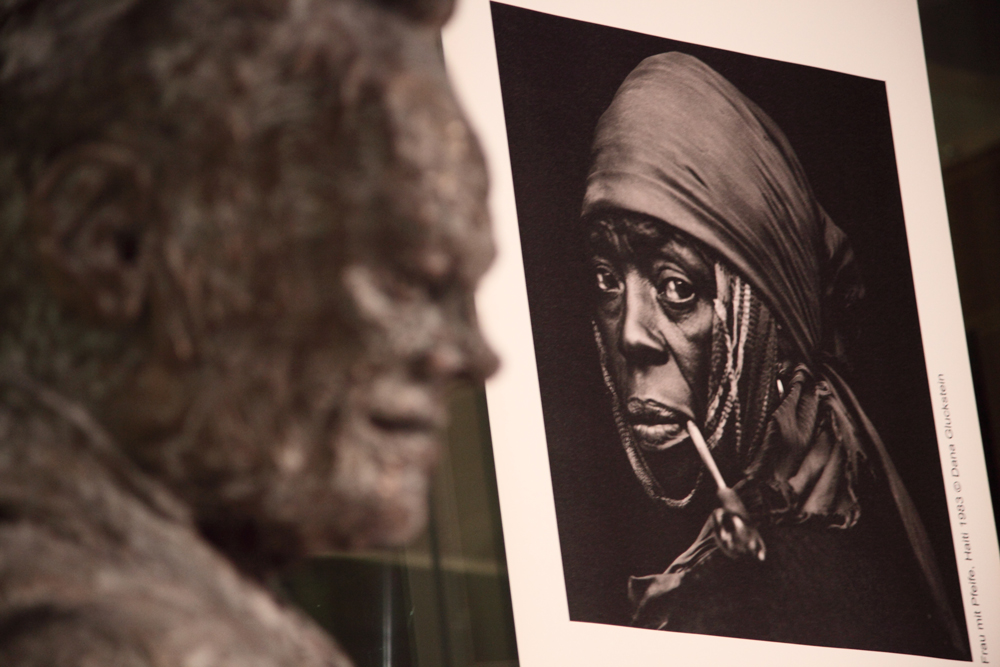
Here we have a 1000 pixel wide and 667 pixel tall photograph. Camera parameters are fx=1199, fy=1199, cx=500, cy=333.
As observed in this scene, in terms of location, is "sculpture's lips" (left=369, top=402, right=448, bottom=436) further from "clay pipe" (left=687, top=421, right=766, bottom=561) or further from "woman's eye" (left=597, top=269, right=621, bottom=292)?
"clay pipe" (left=687, top=421, right=766, bottom=561)

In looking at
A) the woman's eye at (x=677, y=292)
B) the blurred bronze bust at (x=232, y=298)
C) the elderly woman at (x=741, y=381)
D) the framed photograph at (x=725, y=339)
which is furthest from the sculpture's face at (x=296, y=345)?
the woman's eye at (x=677, y=292)

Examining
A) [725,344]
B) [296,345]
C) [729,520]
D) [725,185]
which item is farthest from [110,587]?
[725,185]

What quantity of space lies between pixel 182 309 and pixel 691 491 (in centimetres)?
189

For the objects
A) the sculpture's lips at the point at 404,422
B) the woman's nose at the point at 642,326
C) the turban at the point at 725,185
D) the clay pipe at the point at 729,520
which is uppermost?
the turban at the point at 725,185

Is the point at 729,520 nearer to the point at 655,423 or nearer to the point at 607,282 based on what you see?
the point at 655,423

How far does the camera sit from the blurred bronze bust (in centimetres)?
89

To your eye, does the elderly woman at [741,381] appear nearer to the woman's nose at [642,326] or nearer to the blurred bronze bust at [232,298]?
the woman's nose at [642,326]

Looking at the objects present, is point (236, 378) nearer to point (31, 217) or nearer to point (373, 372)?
point (373, 372)

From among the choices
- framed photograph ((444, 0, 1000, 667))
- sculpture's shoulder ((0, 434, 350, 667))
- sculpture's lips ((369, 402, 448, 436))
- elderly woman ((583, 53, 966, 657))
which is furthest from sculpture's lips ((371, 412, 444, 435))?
elderly woman ((583, 53, 966, 657))

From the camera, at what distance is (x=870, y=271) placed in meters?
3.14

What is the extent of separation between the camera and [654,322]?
A: 105 inches

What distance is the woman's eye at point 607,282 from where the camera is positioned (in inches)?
102

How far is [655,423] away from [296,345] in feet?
5.89

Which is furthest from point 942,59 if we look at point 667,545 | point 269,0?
point 269,0
